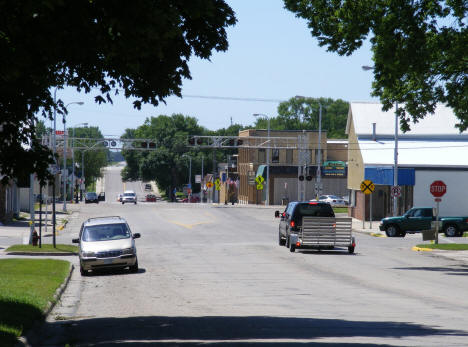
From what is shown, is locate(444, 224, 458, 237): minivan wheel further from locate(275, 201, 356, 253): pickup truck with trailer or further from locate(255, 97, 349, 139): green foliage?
locate(255, 97, 349, 139): green foliage

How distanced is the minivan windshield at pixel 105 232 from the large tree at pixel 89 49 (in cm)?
1236

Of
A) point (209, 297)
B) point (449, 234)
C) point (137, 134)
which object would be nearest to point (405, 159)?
point (449, 234)

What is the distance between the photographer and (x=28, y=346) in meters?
12.1

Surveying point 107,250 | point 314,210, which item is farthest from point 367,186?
point 107,250

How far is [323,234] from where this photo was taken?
1277 inches

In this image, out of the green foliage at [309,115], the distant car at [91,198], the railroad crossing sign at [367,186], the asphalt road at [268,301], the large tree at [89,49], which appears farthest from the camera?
the green foliage at [309,115]

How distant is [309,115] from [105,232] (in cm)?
14520

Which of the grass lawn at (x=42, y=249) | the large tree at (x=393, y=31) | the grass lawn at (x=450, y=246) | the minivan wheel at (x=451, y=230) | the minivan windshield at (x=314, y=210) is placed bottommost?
the grass lawn at (x=42, y=249)

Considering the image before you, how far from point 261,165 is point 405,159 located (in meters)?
43.2

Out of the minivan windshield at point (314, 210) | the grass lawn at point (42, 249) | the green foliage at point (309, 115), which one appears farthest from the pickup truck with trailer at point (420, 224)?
the green foliage at point (309, 115)

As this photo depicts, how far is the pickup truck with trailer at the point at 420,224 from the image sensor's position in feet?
149

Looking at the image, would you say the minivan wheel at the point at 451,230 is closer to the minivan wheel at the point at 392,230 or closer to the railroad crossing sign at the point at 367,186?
the minivan wheel at the point at 392,230

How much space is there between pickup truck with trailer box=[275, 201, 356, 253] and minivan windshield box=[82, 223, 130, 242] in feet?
26.4

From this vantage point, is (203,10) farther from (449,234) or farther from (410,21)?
(449,234)
